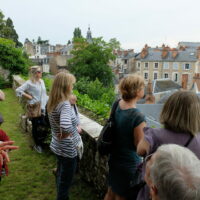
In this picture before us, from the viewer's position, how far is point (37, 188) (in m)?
3.55

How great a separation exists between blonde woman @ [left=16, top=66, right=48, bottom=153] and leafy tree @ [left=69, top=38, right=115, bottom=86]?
32.2 meters

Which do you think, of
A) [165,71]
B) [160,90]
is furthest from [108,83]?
[165,71]

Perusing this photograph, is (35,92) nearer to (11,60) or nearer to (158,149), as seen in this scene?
(158,149)

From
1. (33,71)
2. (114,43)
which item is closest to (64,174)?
(33,71)

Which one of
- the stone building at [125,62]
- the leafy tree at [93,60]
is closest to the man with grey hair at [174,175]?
the leafy tree at [93,60]

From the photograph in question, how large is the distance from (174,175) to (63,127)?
5.34ft

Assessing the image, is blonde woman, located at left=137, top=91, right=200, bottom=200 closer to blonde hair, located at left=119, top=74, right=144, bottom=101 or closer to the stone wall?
blonde hair, located at left=119, top=74, right=144, bottom=101

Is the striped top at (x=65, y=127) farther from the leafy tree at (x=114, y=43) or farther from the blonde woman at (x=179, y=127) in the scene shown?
the leafy tree at (x=114, y=43)

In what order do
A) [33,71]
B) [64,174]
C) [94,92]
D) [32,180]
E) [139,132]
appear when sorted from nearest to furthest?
1. [139,132]
2. [64,174]
3. [32,180]
4. [33,71]
5. [94,92]

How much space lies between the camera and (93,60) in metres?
37.6

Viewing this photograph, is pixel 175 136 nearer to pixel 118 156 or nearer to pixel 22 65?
pixel 118 156

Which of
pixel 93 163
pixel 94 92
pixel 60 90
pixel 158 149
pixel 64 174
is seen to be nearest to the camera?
pixel 158 149

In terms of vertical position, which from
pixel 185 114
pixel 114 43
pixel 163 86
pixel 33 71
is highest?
pixel 114 43

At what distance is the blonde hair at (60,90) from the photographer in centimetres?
264
